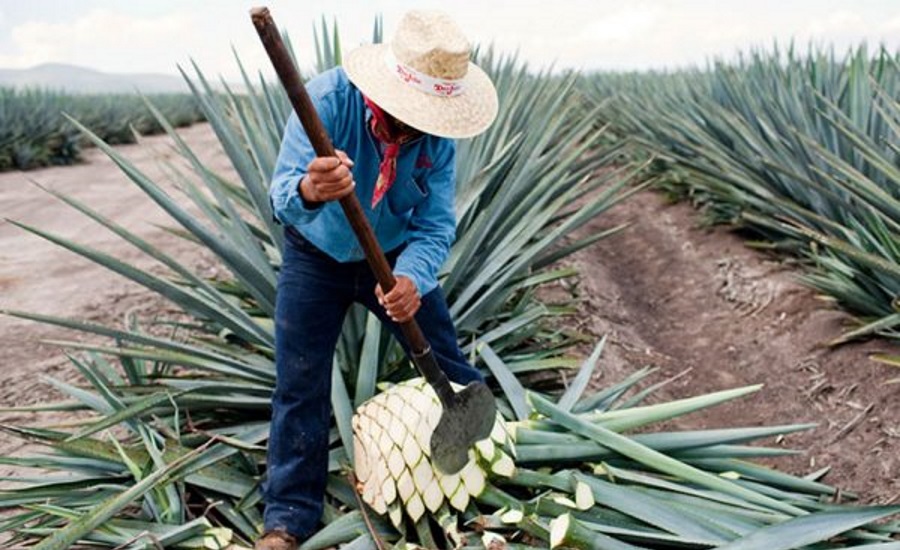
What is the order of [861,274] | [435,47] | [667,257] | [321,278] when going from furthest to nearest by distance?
[667,257]
[861,274]
[321,278]
[435,47]

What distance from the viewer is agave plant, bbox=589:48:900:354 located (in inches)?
131

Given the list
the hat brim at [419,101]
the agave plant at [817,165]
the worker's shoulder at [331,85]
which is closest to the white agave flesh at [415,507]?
the hat brim at [419,101]

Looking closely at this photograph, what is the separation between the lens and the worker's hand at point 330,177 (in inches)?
63.3

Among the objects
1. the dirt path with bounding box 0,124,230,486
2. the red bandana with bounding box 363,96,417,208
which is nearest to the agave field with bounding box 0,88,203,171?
the dirt path with bounding box 0,124,230,486

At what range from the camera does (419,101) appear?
184 centimetres

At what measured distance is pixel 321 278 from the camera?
2.13 meters

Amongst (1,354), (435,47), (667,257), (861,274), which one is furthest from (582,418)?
(667,257)

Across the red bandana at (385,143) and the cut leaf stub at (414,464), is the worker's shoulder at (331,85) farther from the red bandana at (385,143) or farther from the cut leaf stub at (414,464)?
the cut leaf stub at (414,464)

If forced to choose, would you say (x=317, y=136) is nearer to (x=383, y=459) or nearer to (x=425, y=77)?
(x=425, y=77)

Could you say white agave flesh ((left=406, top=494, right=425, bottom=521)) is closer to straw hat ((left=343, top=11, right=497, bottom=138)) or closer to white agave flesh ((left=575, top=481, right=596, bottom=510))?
white agave flesh ((left=575, top=481, right=596, bottom=510))

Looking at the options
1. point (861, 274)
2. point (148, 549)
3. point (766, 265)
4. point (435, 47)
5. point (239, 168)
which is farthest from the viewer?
point (766, 265)

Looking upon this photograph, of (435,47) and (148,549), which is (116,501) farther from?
(435,47)

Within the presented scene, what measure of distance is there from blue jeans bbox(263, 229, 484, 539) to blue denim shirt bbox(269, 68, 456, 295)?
73mm

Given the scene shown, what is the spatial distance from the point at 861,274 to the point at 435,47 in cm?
244
